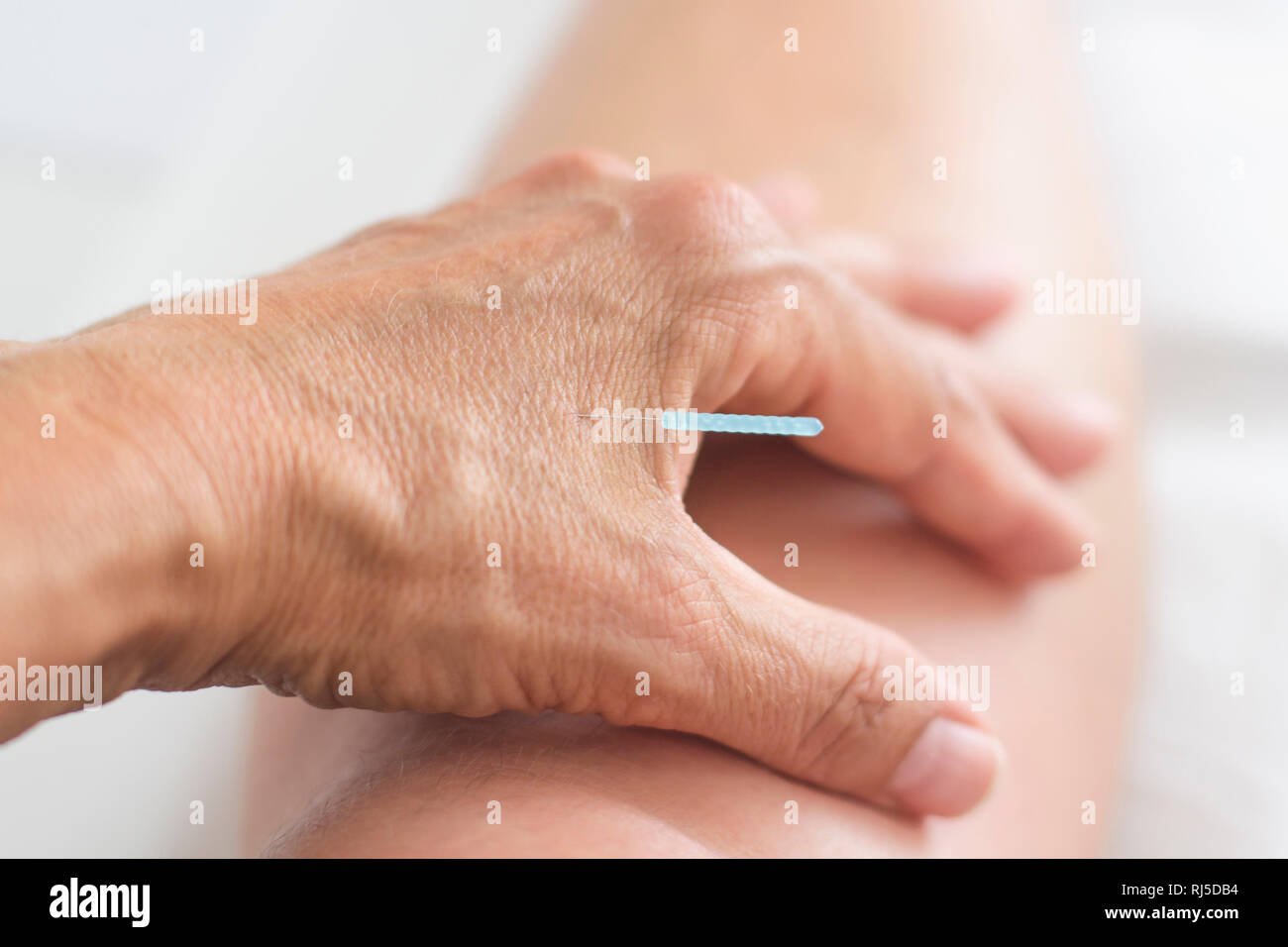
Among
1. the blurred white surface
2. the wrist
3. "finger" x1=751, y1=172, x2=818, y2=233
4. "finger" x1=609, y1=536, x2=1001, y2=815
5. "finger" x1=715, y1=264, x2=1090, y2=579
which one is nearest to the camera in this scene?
the wrist

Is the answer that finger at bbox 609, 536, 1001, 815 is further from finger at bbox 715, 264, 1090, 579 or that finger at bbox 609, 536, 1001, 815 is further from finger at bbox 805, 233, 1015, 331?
finger at bbox 805, 233, 1015, 331

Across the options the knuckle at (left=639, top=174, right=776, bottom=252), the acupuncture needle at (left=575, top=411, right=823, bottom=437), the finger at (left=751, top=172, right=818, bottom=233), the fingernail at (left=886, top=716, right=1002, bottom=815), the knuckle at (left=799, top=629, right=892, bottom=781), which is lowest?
the fingernail at (left=886, top=716, right=1002, bottom=815)

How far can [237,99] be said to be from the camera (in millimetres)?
1730

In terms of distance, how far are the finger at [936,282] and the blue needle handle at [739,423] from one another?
0.27 m

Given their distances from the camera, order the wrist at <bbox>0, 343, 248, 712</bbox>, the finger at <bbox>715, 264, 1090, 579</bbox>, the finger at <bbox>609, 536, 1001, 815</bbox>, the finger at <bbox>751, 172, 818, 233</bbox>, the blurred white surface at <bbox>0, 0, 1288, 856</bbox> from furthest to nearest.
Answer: the blurred white surface at <bbox>0, 0, 1288, 856</bbox> → the finger at <bbox>751, 172, 818, 233</bbox> → the finger at <bbox>715, 264, 1090, 579</bbox> → the finger at <bbox>609, 536, 1001, 815</bbox> → the wrist at <bbox>0, 343, 248, 712</bbox>

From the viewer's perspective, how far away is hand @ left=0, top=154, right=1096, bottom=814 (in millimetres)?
560

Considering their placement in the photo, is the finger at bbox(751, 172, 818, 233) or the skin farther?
the finger at bbox(751, 172, 818, 233)

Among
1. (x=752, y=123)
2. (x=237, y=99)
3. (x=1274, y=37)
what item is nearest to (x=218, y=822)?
(x=752, y=123)

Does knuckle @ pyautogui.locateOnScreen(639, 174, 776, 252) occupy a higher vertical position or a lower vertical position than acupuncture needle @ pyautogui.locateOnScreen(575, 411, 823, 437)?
higher

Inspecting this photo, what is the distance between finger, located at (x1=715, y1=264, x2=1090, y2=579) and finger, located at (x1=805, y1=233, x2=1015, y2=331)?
0.10m

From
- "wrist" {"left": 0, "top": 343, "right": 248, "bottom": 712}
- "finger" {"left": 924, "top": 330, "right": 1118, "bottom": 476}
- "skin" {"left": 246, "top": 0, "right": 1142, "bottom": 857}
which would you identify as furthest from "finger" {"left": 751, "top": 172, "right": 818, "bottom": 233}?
"wrist" {"left": 0, "top": 343, "right": 248, "bottom": 712}

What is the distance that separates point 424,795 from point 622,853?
0.12 m

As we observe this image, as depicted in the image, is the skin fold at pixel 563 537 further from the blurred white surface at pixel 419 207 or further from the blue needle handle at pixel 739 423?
the blurred white surface at pixel 419 207
